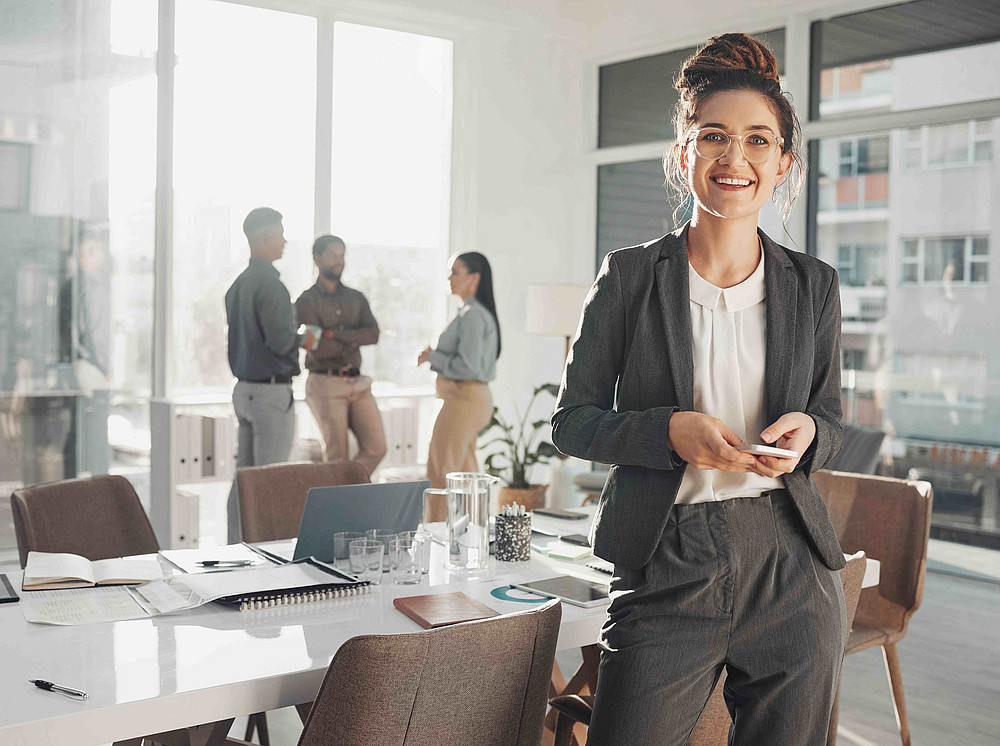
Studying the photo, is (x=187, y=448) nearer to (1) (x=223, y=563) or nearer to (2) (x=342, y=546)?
(1) (x=223, y=563)

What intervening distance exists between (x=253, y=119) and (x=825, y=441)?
17.2 feet

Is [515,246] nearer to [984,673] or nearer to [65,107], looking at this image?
[65,107]

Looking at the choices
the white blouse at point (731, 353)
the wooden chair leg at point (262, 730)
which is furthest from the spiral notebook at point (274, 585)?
the white blouse at point (731, 353)

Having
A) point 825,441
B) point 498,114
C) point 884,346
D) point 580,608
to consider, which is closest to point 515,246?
point 498,114

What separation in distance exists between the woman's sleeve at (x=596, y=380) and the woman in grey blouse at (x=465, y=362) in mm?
4090

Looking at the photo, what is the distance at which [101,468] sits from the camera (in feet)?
17.9

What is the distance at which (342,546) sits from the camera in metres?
2.24

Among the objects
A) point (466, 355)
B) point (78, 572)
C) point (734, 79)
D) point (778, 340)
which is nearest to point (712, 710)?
point (778, 340)

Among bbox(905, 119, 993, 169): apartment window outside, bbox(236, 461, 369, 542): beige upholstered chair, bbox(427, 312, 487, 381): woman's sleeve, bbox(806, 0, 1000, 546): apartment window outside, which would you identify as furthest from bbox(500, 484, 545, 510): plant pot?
bbox(236, 461, 369, 542): beige upholstered chair

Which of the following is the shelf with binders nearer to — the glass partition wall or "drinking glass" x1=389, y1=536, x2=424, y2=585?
the glass partition wall

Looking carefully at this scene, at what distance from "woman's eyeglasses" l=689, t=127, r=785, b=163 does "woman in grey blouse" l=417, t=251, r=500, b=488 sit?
4.16 meters

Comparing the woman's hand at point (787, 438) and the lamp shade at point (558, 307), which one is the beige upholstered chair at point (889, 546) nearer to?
the woman's hand at point (787, 438)

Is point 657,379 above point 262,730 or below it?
above

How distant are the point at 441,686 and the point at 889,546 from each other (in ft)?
6.54
